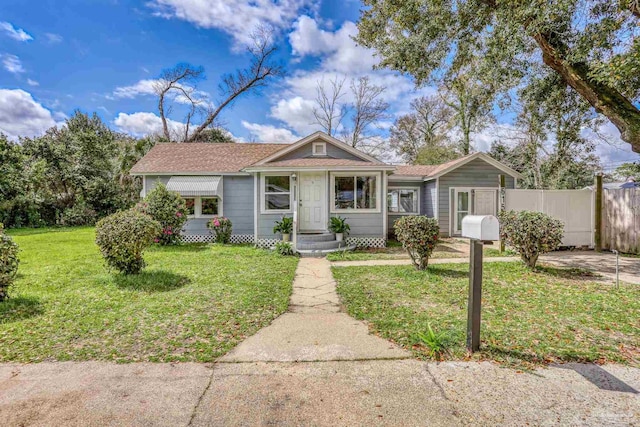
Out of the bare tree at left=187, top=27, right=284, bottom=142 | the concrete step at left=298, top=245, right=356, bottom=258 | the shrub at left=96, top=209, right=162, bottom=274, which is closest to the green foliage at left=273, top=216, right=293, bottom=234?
the concrete step at left=298, top=245, right=356, bottom=258

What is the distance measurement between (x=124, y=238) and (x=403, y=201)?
42.0 ft

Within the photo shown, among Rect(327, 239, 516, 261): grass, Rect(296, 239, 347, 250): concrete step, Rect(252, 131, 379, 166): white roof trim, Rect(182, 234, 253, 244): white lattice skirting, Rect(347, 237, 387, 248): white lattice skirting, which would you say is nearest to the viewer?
Rect(327, 239, 516, 261): grass

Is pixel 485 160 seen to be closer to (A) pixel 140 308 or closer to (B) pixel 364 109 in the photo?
(A) pixel 140 308

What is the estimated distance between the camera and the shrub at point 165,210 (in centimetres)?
1135

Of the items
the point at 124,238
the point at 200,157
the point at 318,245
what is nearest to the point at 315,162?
the point at 318,245

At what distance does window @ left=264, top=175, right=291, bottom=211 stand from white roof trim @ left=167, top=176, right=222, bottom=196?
253 cm

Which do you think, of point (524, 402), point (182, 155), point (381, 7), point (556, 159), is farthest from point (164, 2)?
point (556, 159)

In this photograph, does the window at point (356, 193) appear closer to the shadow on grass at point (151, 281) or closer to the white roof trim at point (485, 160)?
the white roof trim at point (485, 160)

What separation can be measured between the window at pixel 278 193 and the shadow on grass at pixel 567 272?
8237 millimetres

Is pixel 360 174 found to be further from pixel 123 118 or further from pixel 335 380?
pixel 123 118

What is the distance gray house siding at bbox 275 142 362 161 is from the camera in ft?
41.2

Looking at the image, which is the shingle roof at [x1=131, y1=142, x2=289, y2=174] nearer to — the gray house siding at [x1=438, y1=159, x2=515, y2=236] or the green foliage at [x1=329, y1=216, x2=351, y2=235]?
the green foliage at [x1=329, y1=216, x2=351, y2=235]

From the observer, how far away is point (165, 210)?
1144cm

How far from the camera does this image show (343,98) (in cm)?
2739
